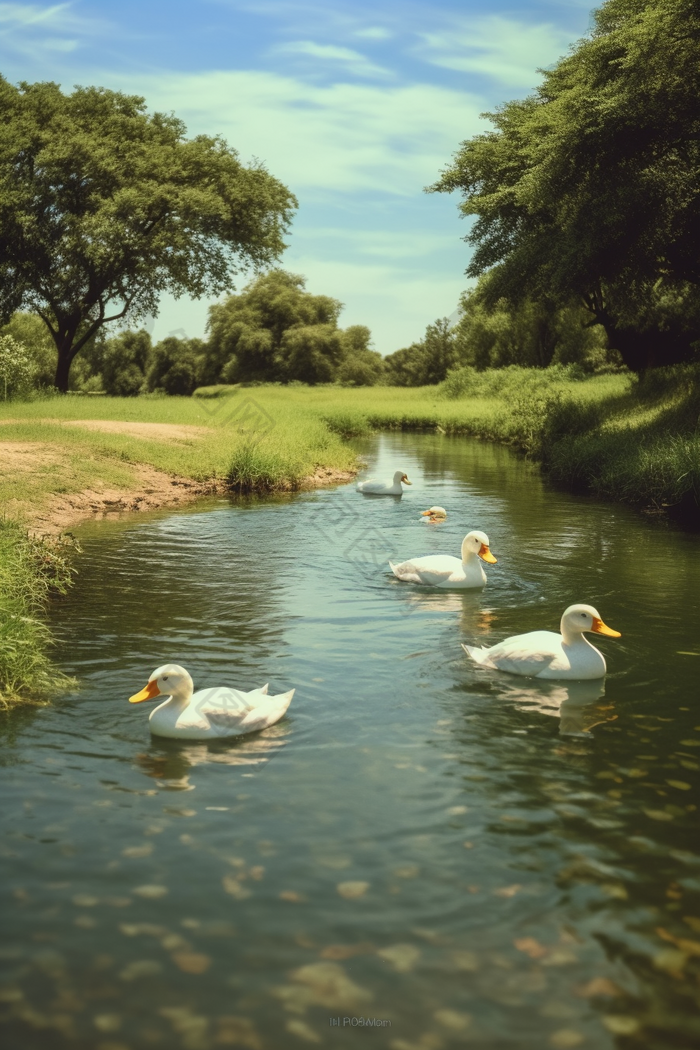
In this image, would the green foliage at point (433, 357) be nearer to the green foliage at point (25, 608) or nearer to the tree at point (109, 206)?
the tree at point (109, 206)

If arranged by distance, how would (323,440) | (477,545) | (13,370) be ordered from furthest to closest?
(13,370) → (323,440) → (477,545)

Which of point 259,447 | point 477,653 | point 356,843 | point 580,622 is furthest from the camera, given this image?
point 259,447

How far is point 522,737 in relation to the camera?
7496 mm

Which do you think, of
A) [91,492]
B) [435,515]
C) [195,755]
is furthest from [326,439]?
[195,755]

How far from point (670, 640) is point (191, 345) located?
83.6m

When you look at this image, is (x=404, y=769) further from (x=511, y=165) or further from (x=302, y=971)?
(x=511, y=165)

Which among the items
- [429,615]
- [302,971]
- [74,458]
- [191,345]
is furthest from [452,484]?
[191,345]

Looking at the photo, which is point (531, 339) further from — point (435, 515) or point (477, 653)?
point (477, 653)

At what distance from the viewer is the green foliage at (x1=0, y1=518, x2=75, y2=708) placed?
8203mm

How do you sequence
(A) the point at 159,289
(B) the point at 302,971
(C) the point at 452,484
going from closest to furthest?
1. (B) the point at 302,971
2. (C) the point at 452,484
3. (A) the point at 159,289

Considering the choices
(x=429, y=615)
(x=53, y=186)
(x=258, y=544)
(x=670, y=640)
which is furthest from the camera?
(x=53, y=186)

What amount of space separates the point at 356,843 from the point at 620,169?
21932mm

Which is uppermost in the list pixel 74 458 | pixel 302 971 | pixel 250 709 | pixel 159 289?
pixel 159 289

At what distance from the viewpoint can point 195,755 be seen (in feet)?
23.5
